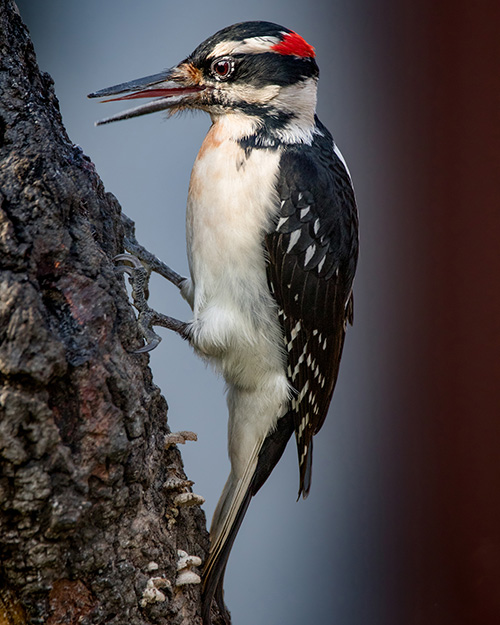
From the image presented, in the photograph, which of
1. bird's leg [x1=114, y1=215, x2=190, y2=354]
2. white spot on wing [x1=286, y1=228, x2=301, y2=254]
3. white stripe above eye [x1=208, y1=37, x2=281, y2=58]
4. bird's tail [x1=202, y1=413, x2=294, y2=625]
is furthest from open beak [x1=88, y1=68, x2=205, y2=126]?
bird's tail [x1=202, y1=413, x2=294, y2=625]

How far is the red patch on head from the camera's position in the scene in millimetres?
1971

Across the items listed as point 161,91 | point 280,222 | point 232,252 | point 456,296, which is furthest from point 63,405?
point 456,296

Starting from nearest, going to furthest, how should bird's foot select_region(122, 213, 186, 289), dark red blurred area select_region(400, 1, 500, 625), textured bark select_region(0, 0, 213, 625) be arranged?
1. textured bark select_region(0, 0, 213, 625)
2. bird's foot select_region(122, 213, 186, 289)
3. dark red blurred area select_region(400, 1, 500, 625)

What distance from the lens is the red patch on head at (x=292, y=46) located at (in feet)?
6.47

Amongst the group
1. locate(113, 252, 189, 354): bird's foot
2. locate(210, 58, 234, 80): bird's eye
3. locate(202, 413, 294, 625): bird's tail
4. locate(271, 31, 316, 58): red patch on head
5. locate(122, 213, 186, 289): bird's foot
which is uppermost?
locate(271, 31, 316, 58): red patch on head

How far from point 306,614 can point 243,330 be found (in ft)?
7.62

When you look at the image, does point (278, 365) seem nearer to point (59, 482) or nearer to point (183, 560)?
point (183, 560)

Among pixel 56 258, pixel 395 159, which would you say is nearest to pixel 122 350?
pixel 56 258

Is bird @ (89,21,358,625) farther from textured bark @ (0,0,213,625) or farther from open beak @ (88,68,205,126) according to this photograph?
textured bark @ (0,0,213,625)

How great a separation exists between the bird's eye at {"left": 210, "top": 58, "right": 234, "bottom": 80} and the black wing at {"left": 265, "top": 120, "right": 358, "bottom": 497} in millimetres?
288

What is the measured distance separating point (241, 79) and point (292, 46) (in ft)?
0.62

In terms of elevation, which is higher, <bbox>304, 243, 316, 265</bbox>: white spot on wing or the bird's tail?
<bbox>304, 243, 316, 265</bbox>: white spot on wing

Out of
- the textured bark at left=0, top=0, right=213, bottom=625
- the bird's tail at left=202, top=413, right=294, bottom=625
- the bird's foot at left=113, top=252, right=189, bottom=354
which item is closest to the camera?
the textured bark at left=0, top=0, right=213, bottom=625

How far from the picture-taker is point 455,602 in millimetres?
3334
